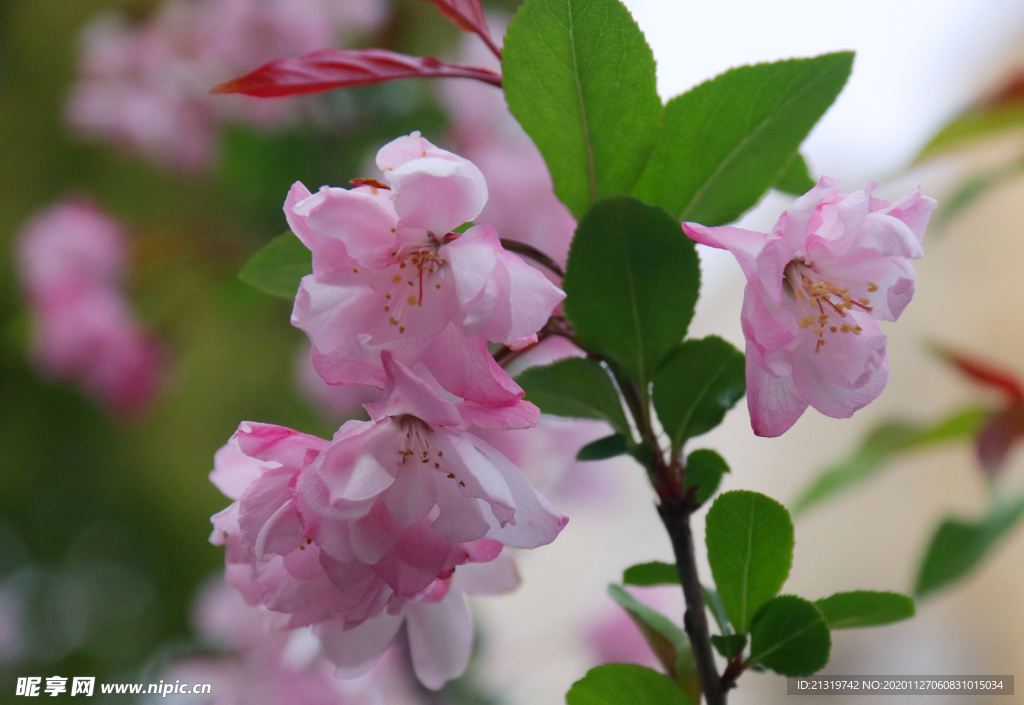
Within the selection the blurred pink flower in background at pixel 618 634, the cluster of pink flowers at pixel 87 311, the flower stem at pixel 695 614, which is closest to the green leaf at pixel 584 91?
the flower stem at pixel 695 614

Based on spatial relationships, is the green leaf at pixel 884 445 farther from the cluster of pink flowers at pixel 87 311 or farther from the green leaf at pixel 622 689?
the cluster of pink flowers at pixel 87 311

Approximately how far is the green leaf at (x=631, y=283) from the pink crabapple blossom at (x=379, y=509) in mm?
57

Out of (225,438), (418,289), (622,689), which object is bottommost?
(225,438)

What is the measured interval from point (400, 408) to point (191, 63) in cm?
94

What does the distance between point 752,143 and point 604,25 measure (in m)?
0.07

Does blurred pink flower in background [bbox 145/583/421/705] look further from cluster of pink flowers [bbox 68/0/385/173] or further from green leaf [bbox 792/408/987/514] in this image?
cluster of pink flowers [bbox 68/0/385/173]

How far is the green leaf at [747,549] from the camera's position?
0.23m

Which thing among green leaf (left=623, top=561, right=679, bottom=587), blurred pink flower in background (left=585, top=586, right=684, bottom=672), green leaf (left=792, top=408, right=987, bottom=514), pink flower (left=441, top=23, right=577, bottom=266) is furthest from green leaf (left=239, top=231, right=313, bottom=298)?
blurred pink flower in background (left=585, top=586, right=684, bottom=672)

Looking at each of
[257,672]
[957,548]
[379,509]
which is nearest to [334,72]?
[379,509]

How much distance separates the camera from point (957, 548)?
509 mm

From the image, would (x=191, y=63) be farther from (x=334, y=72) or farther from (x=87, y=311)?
(x=334, y=72)

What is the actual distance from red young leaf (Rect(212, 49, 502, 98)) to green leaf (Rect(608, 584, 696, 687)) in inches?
7.9

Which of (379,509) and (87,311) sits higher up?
(379,509)

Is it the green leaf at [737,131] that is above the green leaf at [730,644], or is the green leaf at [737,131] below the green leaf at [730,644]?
above
